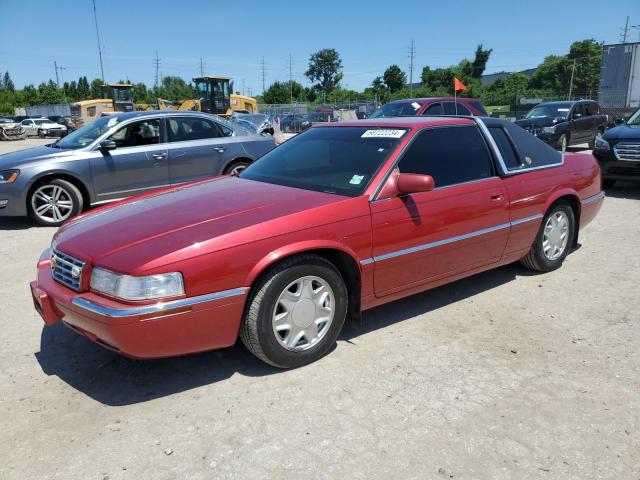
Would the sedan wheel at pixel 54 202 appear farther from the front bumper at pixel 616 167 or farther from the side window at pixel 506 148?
the front bumper at pixel 616 167

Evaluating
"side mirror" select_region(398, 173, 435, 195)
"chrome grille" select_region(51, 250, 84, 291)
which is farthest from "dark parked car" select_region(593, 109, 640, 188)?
"chrome grille" select_region(51, 250, 84, 291)

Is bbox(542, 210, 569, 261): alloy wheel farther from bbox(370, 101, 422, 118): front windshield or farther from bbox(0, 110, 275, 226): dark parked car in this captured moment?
bbox(370, 101, 422, 118): front windshield

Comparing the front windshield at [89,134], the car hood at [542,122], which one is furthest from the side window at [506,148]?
the car hood at [542,122]

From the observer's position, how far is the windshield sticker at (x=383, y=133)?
383 cm

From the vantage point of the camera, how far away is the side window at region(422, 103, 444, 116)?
1173cm

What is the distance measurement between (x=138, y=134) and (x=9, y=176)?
1.80 meters

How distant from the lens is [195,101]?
28.9 metres

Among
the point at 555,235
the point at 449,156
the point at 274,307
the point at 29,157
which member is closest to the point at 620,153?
the point at 555,235

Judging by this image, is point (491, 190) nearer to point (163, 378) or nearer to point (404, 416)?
point (404, 416)

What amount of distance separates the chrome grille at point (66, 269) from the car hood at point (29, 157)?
459 centimetres

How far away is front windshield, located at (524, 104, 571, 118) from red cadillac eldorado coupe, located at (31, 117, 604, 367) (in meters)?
12.4

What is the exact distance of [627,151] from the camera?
29.4 feet

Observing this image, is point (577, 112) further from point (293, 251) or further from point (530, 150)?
point (293, 251)

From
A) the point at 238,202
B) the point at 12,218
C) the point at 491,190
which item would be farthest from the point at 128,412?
the point at 12,218
